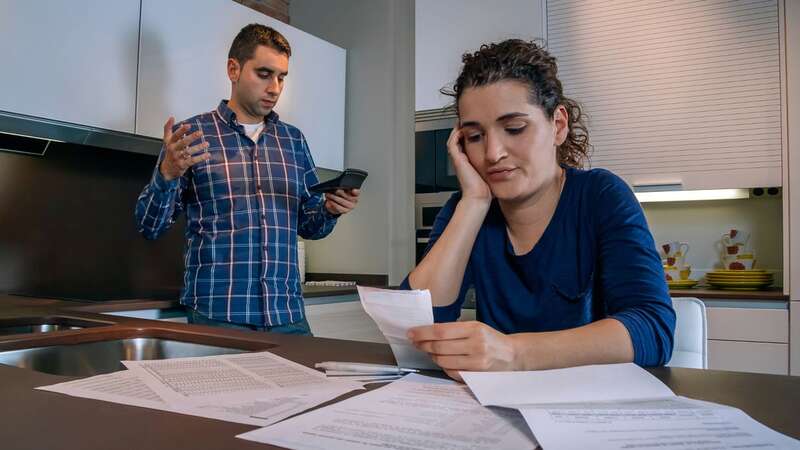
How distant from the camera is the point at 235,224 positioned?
78.7 inches

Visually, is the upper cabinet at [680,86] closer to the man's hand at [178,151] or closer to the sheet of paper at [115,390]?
the man's hand at [178,151]

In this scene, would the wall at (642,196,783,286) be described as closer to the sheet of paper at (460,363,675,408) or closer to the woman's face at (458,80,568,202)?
the woman's face at (458,80,568,202)

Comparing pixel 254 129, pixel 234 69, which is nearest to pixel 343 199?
pixel 254 129

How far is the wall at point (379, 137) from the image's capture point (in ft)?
10.8

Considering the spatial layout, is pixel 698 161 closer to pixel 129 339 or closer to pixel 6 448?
pixel 129 339

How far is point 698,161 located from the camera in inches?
105

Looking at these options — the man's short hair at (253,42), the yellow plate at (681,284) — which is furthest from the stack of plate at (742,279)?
the man's short hair at (253,42)

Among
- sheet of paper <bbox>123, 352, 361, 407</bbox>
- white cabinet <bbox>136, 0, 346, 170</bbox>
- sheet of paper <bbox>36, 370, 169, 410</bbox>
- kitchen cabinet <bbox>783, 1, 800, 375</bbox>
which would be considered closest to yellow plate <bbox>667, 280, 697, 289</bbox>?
kitchen cabinet <bbox>783, 1, 800, 375</bbox>

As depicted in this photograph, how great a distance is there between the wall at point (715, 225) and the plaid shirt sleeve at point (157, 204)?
7.30ft

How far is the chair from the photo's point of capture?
3.64 ft

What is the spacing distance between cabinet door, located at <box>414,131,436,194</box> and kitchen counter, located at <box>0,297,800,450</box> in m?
2.15

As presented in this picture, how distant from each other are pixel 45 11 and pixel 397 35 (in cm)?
183

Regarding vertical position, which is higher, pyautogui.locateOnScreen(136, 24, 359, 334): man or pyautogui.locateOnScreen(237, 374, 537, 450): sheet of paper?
pyautogui.locateOnScreen(136, 24, 359, 334): man

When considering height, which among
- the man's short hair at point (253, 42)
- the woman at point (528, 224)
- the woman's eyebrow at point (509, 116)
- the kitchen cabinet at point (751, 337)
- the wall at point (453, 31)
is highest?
the wall at point (453, 31)
